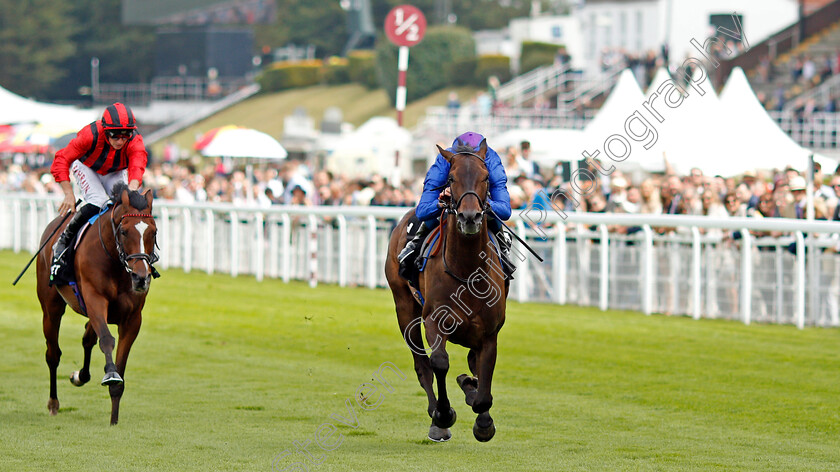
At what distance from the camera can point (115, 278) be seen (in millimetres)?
7945

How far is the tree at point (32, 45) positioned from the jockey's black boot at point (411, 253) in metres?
63.5

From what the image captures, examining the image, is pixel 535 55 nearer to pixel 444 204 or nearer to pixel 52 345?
pixel 52 345

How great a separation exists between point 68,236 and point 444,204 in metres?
2.66

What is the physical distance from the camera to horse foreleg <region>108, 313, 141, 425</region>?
24.8 feet

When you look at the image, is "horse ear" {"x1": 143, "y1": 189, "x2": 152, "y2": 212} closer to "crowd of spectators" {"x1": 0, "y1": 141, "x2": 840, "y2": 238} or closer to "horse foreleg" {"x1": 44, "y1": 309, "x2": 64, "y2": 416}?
"horse foreleg" {"x1": 44, "y1": 309, "x2": 64, "y2": 416}

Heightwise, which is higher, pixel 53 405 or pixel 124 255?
pixel 124 255

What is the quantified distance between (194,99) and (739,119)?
52.0m

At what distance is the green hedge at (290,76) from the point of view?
2490 inches

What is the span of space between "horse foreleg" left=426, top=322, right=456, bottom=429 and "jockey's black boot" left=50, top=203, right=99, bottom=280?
2.51 metres

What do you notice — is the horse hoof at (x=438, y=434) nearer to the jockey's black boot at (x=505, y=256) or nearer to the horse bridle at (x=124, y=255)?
the jockey's black boot at (x=505, y=256)

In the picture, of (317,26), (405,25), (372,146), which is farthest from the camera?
(317,26)

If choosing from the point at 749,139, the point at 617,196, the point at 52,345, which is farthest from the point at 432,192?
the point at 749,139

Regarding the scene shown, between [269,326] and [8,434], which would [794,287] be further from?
[8,434]
